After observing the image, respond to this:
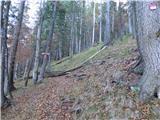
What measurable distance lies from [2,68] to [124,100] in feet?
20.7

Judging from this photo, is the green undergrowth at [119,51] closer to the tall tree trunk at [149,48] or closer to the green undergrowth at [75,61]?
the green undergrowth at [75,61]

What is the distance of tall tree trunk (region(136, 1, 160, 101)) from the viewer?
7875mm

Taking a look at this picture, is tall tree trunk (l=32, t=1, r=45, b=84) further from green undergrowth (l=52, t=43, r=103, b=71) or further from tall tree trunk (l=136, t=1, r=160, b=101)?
tall tree trunk (l=136, t=1, r=160, b=101)

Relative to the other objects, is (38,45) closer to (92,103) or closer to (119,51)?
(119,51)

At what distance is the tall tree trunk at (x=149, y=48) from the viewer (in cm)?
788

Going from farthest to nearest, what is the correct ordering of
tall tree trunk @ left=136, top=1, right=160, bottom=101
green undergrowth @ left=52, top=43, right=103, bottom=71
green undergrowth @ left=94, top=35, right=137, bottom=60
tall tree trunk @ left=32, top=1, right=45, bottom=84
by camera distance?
green undergrowth @ left=52, top=43, right=103, bottom=71
tall tree trunk @ left=32, top=1, right=45, bottom=84
green undergrowth @ left=94, top=35, right=137, bottom=60
tall tree trunk @ left=136, top=1, right=160, bottom=101

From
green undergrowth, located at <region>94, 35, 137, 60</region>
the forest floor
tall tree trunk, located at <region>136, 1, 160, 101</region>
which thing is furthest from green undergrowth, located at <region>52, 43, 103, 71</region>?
tall tree trunk, located at <region>136, 1, 160, 101</region>

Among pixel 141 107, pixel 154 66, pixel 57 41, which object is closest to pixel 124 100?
pixel 141 107

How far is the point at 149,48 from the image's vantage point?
26.3 feet

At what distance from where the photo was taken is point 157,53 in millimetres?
7938

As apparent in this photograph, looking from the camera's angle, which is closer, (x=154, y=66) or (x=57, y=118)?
(x=154, y=66)

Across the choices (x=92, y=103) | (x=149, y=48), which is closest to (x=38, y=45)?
(x=92, y=103)

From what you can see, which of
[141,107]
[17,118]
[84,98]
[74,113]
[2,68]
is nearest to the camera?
[141,107]

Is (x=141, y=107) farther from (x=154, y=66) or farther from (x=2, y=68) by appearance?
(x=2, y=68)
